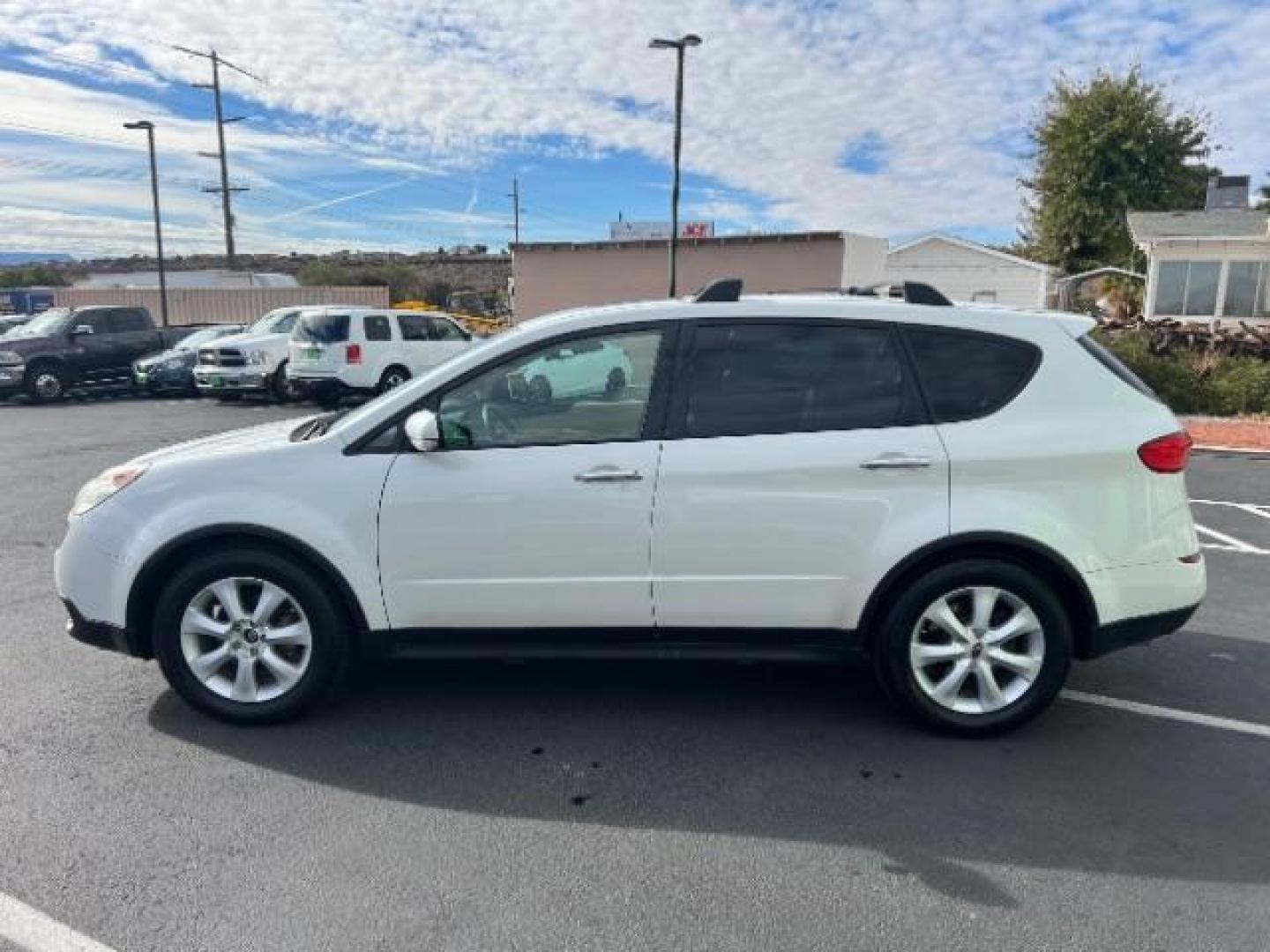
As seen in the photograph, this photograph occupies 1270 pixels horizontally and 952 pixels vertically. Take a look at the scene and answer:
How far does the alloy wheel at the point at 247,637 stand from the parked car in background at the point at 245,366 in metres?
13.7

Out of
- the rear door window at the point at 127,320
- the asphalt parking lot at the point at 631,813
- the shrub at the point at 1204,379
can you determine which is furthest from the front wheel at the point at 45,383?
the shrub at the point at 1204,379

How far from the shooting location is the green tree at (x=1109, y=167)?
3228cm

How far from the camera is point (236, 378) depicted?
16578 mm

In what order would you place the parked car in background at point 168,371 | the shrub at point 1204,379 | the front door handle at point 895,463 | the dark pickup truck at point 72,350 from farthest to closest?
the parked car in background at point 168,371 → the dark pickup truck at point 72,350 → the shrub at point 1204,379 → the front door handle at point 895,463

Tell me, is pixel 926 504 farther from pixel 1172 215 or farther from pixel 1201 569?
pixel 1172 215

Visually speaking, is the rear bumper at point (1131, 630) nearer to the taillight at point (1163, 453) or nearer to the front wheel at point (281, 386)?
the taillight at point (1163, 453)

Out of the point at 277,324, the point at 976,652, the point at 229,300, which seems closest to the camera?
the point at 976,652

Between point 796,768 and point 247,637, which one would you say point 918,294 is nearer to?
point 796,768

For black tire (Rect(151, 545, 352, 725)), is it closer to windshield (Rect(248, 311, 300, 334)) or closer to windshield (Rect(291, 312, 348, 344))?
windshield (Rect(291, 312, 348, 344))

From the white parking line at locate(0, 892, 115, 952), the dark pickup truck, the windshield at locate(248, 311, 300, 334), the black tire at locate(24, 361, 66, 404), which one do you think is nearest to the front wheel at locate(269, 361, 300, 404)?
the windshield at locate(248, 311, 300, 334)

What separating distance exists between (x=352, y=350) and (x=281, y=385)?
92.3 inches

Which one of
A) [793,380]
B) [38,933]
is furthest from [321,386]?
[38,933]

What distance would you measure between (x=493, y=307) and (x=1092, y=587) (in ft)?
169

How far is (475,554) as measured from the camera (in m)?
3.40
